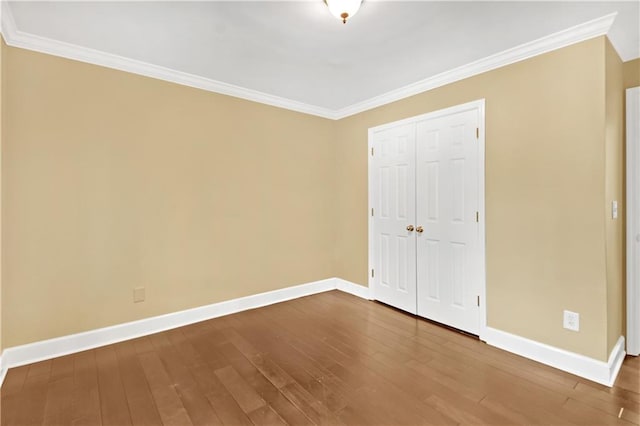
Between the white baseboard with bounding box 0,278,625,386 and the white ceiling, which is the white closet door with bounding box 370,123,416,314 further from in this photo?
the white baseboard with bounding box 0,278,625,386

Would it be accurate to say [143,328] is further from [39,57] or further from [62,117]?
[39,57]

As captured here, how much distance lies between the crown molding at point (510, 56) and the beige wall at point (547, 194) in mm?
54

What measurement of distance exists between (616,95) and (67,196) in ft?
15.5

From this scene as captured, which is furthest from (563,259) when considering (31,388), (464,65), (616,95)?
(31,388)

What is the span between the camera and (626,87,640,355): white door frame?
2.52 metres

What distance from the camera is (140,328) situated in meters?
2.88

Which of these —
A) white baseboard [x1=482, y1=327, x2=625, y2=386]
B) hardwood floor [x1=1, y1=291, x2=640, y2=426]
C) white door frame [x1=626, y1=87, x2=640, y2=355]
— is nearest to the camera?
hardwood floor [x1=1, y1=291, x2=640, y2=426]

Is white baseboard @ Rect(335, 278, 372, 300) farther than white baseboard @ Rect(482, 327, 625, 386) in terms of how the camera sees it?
Yes

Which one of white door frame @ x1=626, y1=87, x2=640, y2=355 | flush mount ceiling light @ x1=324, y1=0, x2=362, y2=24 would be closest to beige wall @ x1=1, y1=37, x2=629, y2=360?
white door frame @ x1=626, y1=87, x2=640, y2=355

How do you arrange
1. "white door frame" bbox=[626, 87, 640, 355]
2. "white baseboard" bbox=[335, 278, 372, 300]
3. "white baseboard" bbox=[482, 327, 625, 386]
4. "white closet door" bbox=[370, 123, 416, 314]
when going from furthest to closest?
"white baseboard" bbox=[335, 278, 372, 300] < "white closet door" bbox=[370, 123, 416, 314] < "white door frame" bbox=[626, 87, 640, 355] < "white baseboard" bbox=[482, 327, 625, 386]

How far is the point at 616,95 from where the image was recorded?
8.02 feet

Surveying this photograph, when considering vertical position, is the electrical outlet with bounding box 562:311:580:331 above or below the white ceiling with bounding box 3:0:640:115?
below

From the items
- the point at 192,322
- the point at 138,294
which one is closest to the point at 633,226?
the point at 192,322

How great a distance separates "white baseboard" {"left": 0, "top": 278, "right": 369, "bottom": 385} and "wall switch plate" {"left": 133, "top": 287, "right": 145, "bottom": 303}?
8.2 inches
